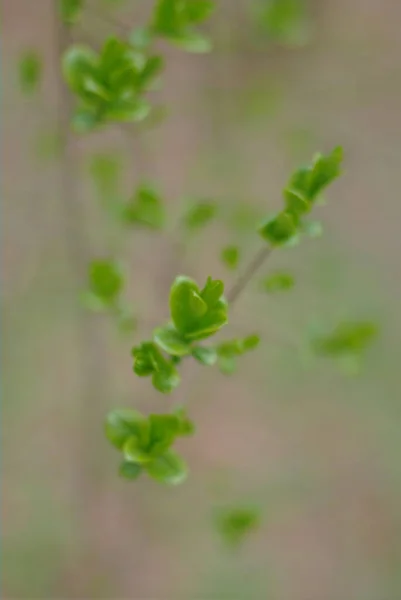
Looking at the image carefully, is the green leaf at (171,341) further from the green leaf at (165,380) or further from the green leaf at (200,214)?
the green leaf at (200,214)

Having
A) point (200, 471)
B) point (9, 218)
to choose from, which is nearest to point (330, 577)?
point (200, 471)

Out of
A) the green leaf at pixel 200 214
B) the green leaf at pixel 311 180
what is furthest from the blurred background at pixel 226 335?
the green leaf at pixel 311 180

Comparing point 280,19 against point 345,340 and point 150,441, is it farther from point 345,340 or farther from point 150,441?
point 150,441

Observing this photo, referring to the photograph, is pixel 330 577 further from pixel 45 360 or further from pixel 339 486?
pixel 45 360

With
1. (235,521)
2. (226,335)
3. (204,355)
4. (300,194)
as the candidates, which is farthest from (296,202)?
(226,335)

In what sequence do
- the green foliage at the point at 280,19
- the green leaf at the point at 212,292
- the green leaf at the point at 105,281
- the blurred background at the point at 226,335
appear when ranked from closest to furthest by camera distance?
the green leaf at the point at 212,292
the green leaf at the point at 105,281
the green foliage at the point at 280,19
the blurred background at the point at 226,335

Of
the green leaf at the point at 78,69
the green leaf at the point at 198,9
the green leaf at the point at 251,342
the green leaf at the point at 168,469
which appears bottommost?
the green leaf at the point at 168,469
